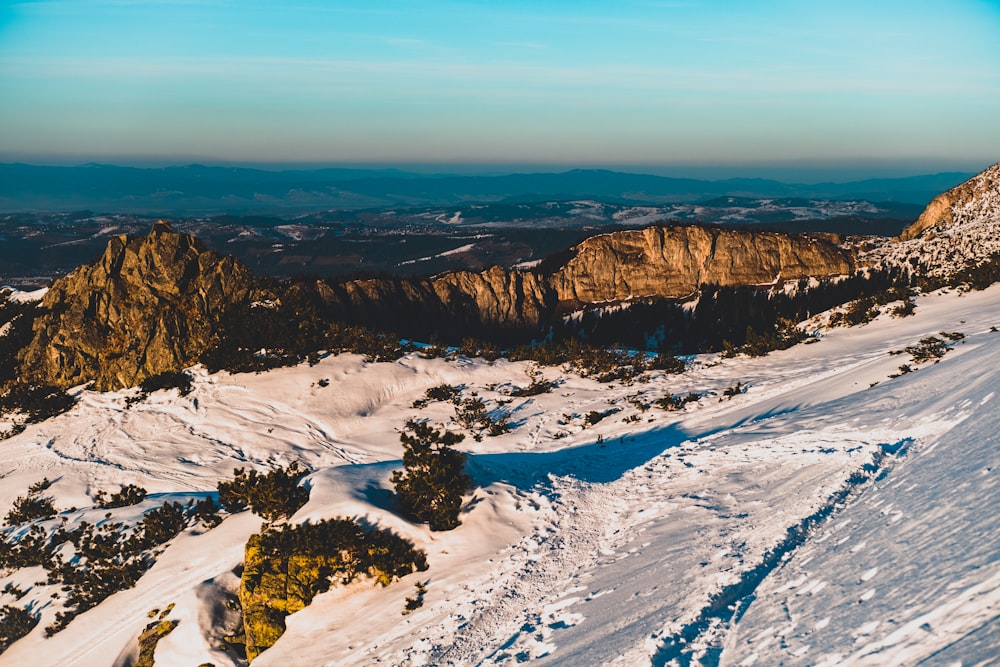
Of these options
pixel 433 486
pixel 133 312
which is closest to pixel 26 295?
pixel 133 312

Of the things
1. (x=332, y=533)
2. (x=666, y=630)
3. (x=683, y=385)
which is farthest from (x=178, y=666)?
(x=683, y=385)

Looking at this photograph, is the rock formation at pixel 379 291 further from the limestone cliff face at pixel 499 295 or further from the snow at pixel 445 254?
the snow at pixel 445 254

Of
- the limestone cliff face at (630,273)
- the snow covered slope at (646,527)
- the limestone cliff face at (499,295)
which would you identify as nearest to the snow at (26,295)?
the snow covered slope at (646,527)

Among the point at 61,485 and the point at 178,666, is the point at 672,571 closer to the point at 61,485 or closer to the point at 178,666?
the point at 178,666

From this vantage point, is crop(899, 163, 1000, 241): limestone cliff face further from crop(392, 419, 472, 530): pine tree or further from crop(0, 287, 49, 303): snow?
crop(0, 287, 49, 303): snow

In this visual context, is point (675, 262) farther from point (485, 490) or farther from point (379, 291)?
point (485, 490)

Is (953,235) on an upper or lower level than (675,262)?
upper
